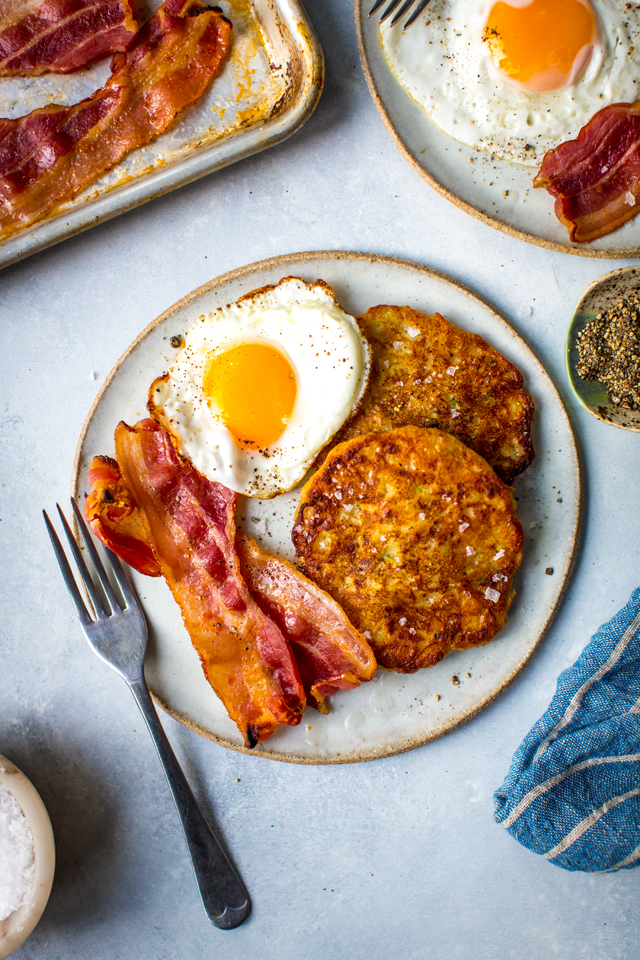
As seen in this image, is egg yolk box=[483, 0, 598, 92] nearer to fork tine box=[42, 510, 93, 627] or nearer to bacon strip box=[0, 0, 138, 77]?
bacon strip box=[0, 0, 138, 77]

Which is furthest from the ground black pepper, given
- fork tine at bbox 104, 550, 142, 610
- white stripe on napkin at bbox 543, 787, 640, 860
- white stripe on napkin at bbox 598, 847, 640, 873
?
fork tine at bbox 104, 550, 142, 610

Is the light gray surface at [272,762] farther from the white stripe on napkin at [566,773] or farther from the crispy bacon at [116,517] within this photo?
the crispy bacon at [116,517]

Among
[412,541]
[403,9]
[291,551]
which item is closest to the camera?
[412,541]

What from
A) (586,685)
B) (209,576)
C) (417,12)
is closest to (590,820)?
(586,685)

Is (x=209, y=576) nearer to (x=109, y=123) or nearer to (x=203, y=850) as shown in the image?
(x=203, y=850)

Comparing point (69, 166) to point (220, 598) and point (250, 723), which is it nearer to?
point (220, 598)

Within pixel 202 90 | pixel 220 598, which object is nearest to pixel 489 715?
pixel 220 598
